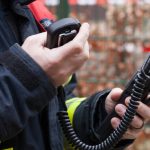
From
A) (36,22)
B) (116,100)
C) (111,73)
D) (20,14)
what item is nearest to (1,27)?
(20,14)

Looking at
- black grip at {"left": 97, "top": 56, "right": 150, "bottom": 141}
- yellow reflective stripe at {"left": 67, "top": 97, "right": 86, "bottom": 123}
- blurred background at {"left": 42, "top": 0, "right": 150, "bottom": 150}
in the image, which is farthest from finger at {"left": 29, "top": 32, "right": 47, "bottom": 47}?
blurred background at {"left": 42, "top": 0, "right": 150, "bottom": 150}

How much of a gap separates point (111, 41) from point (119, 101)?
3122 millimetres

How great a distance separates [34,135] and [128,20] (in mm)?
3578

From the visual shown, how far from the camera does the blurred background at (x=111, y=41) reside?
200 inches

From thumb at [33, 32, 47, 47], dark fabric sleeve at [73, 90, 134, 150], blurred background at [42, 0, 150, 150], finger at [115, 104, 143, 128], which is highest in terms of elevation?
thumb at [33, 32, 47, 47]

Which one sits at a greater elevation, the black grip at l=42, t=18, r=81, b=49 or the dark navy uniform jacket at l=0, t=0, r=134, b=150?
the black grip at l=42, t=18, r=81, b=49

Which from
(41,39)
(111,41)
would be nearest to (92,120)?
(41,39)

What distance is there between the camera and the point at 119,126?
204cm

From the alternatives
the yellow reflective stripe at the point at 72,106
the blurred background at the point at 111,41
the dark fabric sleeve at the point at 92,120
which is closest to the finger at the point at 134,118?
the dark fabric sleeve at the point at 92,120

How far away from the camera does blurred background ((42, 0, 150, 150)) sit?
5082 mm

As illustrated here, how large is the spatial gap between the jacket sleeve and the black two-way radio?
113mm

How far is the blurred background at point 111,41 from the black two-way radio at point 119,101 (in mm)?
2924

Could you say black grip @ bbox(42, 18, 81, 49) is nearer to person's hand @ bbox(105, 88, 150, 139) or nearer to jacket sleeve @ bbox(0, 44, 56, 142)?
jacket sleeve @ bbox(0, 44, 56, 142)

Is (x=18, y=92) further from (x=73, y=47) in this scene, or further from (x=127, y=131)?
(x=127, y=131)
